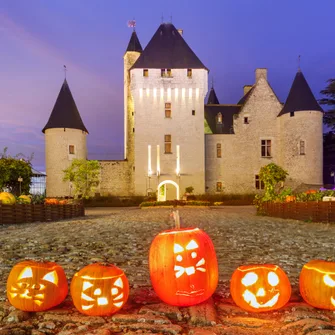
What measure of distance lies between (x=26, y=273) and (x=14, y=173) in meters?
13.8

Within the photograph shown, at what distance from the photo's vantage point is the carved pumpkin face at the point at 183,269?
9.94ft

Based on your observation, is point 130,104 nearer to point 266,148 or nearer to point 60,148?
point 60,148

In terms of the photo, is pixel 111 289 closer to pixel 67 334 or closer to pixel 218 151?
pixel 67 334

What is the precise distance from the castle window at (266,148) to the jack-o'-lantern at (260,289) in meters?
35.4

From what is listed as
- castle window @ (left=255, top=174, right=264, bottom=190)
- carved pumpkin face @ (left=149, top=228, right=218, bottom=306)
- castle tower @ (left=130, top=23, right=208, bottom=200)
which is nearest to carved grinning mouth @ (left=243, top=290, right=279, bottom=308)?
carved pumpkin face @ (left=149, top=228, right=218, bottom=306)

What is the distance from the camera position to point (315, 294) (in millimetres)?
3053

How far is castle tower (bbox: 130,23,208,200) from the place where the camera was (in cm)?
3478

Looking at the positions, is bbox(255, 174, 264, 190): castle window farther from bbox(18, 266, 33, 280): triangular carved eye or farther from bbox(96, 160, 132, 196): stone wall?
bbox(18, 266, 33, 280): triangular carved eye

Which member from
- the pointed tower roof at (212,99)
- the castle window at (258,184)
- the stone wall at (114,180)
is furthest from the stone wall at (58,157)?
the pointed tower roof at (212,99)

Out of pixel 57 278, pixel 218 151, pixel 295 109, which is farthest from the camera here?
pixel 218 151

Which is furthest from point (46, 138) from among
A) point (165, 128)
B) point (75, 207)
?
point (75, 207)

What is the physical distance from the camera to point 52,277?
309 cm

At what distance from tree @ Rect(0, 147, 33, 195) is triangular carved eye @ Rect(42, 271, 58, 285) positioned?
1338 centimetres

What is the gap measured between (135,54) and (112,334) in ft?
131
